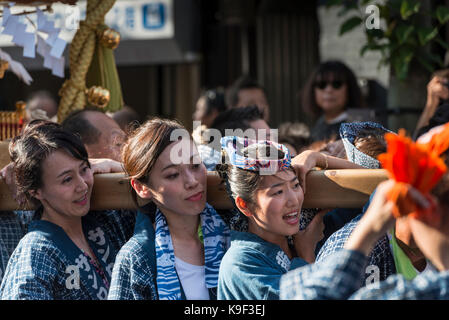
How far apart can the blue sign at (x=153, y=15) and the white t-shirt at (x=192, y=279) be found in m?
3.64

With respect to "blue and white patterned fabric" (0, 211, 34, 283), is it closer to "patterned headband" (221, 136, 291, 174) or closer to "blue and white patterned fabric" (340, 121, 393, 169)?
"patterned headband" (221, 136, 291, 174)

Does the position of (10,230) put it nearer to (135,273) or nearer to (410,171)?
(135,273)

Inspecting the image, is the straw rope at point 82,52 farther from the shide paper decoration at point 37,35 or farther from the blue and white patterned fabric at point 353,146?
the blue and white patterned fabric at point 353,146

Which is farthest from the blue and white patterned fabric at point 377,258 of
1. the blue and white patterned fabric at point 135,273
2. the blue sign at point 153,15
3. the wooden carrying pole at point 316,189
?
the blue sign at point 153,15

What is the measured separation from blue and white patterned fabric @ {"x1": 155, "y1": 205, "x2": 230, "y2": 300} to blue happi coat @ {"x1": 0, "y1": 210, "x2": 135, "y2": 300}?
10.2 inches

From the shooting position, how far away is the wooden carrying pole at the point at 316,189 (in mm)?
1752

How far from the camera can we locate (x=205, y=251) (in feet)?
6.15

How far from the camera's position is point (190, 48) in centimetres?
551

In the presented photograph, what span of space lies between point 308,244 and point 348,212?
8.7 inches

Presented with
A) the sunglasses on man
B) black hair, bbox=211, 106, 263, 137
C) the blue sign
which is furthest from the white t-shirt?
the blue sign

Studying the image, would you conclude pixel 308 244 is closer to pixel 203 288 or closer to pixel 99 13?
pixel 203 288

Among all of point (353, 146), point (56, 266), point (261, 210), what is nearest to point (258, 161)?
point (261, 210)

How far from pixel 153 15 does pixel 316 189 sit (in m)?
3.73

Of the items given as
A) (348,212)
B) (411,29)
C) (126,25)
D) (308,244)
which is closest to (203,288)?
(308,244)
